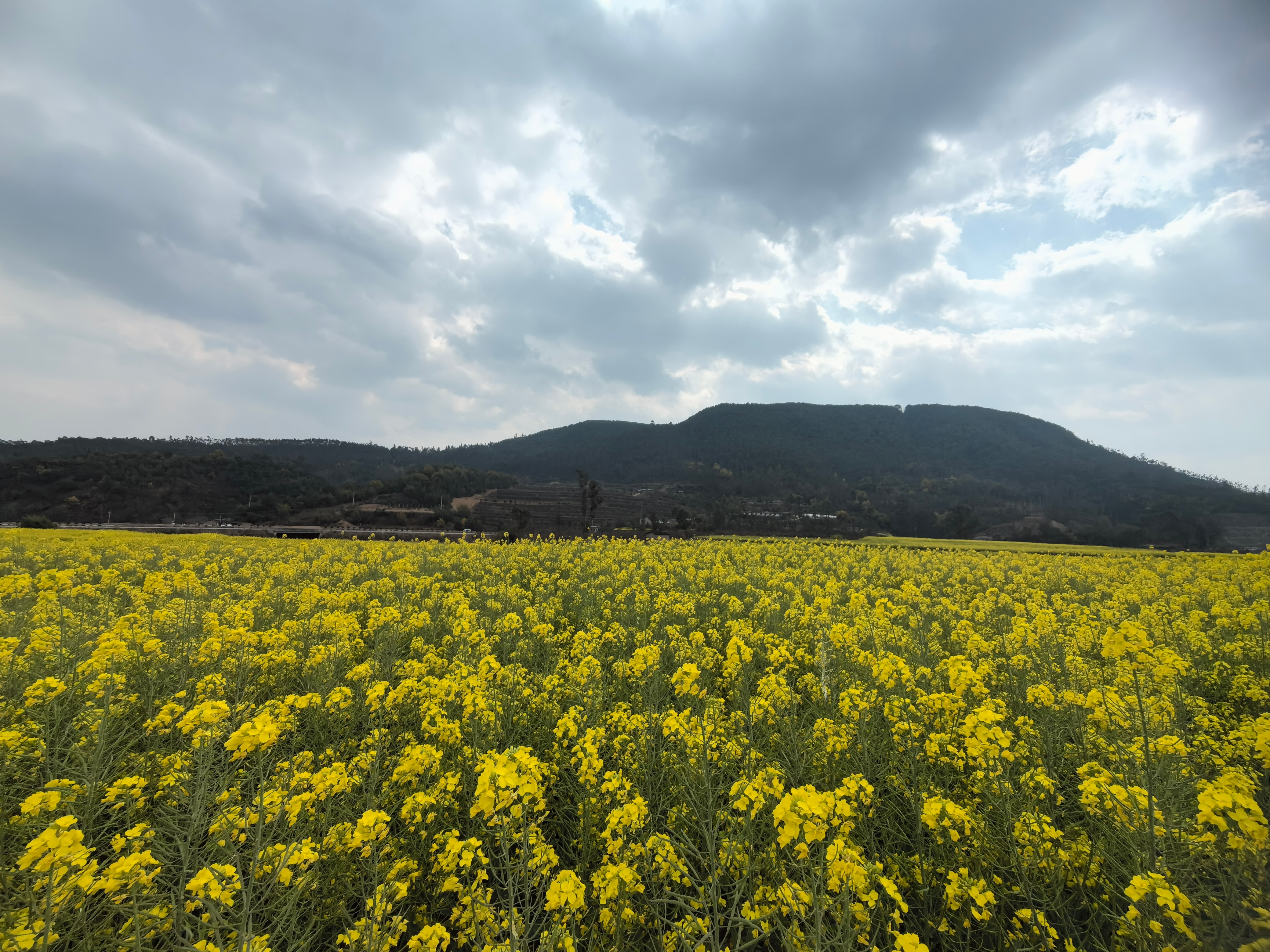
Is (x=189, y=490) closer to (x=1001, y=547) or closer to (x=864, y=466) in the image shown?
(x=1001, y=547)

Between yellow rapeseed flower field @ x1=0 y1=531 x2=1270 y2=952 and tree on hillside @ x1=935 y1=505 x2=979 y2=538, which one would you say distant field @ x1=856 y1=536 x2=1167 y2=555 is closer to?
tree on hillside @ x1=935 y1=505 x2=979 y2=538

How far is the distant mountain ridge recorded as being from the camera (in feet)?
211

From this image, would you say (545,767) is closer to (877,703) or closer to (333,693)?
(333,693)

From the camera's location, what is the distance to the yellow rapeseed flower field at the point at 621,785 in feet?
8.68

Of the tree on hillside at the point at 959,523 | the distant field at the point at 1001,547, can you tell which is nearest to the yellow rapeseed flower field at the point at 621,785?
the distant field at the point at 1001,547

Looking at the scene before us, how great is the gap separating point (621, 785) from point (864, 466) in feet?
386

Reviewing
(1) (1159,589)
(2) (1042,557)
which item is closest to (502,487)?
(2) (1042,557)

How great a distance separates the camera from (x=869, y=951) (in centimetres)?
261

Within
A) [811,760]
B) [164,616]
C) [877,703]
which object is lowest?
[811,760]

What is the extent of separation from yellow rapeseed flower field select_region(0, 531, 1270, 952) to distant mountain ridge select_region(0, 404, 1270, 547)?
4890cm

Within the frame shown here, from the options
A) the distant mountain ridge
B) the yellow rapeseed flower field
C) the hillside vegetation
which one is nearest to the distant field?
the distant mountain ridge

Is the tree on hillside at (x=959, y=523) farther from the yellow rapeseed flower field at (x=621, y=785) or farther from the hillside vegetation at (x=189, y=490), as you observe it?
the hillside vegetation at (x=189, y=490)

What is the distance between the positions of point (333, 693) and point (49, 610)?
6.88 meters

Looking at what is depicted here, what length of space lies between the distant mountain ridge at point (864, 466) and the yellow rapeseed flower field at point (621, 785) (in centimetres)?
4890
